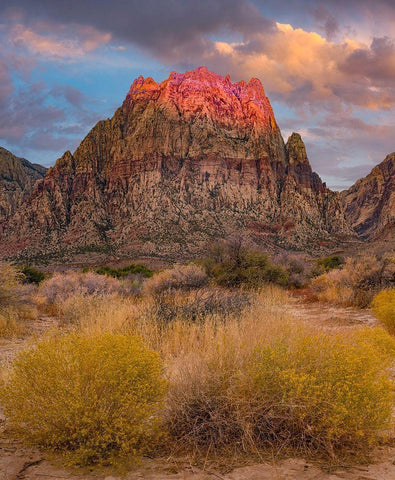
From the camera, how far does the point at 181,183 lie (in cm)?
9006

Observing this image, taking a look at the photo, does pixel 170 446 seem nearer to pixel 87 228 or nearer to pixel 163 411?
pixel 163 411

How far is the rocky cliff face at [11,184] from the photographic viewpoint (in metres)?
105

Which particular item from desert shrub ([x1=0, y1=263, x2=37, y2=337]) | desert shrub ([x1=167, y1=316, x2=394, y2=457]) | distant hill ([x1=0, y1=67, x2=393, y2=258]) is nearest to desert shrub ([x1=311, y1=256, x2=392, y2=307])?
desert shrub ([x1=167, y1=316, x2=394, y2=457])

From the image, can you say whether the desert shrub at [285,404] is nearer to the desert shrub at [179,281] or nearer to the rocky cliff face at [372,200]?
the desert shrub at [179,281]

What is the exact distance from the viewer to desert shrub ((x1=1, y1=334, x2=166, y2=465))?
322cm

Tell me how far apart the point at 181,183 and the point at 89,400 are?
88.2 meters

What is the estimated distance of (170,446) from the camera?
136 inches

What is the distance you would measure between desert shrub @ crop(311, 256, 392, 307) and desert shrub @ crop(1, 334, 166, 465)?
1289 cm

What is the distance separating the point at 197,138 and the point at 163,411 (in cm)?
10707

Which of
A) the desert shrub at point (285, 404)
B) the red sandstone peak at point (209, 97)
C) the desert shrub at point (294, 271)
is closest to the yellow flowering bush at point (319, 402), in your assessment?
the desert shrub at point (285, 404)

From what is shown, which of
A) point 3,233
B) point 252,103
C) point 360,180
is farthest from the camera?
point 360,180

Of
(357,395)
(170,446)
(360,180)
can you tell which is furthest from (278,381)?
(360,180)

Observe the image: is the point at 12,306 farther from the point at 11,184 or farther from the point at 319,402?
the point at 11,184

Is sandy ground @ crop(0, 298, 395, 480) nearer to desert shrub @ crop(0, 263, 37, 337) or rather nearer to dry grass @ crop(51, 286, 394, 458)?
dry grass @ crop(51, 286, 394, 458)
